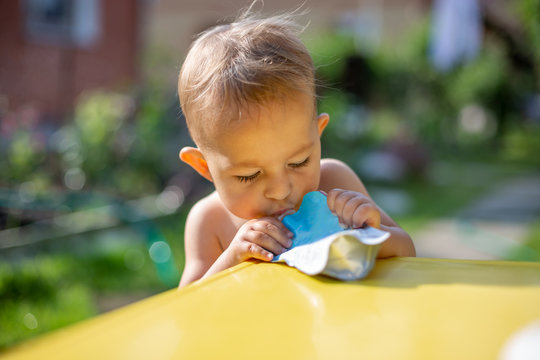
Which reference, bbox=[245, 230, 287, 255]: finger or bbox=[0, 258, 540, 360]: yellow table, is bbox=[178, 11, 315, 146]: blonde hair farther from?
bbox=[0, 258, 540, 360]: yellow table

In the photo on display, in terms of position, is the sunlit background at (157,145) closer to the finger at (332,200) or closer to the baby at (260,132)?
the baby at (260,132)

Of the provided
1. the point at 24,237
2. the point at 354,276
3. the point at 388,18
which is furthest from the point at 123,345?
the point at 388,18

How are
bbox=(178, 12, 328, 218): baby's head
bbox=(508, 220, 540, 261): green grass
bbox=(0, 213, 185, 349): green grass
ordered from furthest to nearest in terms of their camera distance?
bbox=(508, 220, 540, 261): green grass
bbox=(0, 213, 185, 349): green grass
bbox=(178, 12, 328, 218): baby's head

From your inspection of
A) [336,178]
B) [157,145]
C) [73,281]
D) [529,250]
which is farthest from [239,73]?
[157,145]

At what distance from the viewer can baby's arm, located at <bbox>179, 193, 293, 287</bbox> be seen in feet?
3.91

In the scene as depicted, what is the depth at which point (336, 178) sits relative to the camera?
161cm

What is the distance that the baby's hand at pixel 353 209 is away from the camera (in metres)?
1.18

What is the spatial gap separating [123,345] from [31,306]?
2838 millimetres

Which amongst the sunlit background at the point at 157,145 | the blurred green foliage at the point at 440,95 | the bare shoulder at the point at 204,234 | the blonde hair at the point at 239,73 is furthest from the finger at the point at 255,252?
the blurred green foliage at the point at 440,95

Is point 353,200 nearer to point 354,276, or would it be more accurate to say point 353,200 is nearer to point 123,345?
point 354,276

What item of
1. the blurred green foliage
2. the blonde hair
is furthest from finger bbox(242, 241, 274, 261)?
the blurred green foliage

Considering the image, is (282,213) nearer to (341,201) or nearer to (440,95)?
(341,201)

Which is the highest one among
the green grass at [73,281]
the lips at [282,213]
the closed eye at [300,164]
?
the closed eye at [300,164]

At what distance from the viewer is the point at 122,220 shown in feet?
14.2
